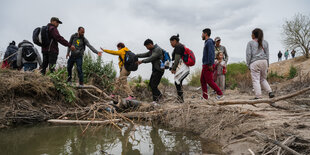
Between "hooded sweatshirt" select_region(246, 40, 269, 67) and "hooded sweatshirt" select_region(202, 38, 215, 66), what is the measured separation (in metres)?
0.87

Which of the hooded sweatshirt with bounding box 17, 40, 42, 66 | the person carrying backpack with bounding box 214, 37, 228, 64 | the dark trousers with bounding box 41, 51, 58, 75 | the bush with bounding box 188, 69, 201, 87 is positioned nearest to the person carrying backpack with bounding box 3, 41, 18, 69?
the hooded sweatshirt with bounding box 17, 40, 42, 66

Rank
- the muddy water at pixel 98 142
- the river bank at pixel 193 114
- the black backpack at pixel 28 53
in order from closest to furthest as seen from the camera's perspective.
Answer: the river bank at pixel 193 114, the muddy water at pixel 98 142, the black backpack at pixel 28 53

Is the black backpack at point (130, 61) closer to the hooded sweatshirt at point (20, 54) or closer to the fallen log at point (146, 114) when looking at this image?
the fallen log at point (146, 114)

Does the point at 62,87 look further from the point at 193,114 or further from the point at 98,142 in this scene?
the point at 193,114

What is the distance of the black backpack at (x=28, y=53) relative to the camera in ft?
18.8

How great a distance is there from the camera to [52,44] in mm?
5301

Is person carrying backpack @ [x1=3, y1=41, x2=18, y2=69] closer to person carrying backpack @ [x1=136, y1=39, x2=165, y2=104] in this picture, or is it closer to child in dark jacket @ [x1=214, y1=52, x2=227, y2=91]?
person carrying backpack @ [x1=136, y1=39, x2=165, y2=104]

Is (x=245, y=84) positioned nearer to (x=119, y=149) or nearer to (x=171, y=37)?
(x=171, y=37)

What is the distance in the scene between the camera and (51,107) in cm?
493

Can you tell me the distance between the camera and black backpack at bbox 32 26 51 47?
5.12m

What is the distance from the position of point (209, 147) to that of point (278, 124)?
100 centimetres

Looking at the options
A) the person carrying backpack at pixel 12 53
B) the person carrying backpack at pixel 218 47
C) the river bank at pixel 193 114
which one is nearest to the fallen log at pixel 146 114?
the river bank at pixel 193 114

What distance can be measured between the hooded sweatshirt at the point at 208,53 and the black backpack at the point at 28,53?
189 inches

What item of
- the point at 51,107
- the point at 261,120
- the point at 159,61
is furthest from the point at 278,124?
the point at 51,107
